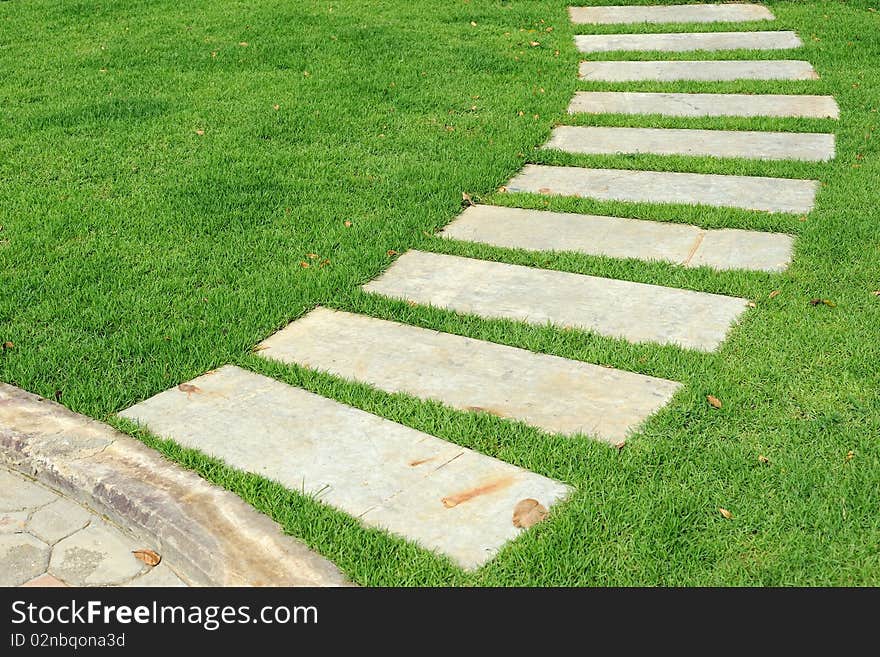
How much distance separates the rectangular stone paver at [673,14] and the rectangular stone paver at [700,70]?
1.59 meters

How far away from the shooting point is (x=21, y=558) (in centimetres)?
317

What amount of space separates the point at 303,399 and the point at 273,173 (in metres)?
2.83

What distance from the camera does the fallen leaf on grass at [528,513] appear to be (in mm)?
3119

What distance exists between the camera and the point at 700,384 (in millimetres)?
3838

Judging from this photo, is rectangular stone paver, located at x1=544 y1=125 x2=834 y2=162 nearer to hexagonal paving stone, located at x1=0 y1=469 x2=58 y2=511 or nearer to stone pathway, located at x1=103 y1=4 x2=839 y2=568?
stone pathway, located at x1=103 y1=4 x2=839 y2=568

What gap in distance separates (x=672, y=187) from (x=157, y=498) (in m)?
4.04

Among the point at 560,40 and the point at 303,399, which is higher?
the point at 560,40

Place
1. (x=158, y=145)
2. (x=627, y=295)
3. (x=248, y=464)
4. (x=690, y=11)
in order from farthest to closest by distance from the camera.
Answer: (x=690, y=11)
(x=158, y=145)
(x=627, y=295)
(x=248, y=464)

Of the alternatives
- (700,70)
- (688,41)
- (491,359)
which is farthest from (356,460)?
(688,41)

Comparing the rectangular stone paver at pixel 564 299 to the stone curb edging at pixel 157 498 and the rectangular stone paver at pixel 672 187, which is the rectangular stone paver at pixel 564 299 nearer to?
the rectangular stone paver at pixel 672 187

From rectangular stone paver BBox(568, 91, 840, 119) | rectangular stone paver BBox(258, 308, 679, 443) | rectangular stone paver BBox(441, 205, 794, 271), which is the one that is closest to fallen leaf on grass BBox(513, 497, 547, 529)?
rectangular stone paver BBox(258, 308, 679, 443)

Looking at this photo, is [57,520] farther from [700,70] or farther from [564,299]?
[700,70]

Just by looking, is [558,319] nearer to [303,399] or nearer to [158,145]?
[303,399]

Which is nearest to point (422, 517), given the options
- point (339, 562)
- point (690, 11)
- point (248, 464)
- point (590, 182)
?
point (339, 562)
